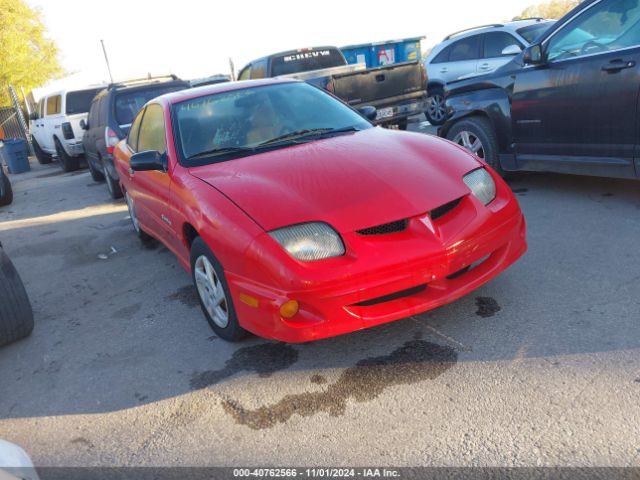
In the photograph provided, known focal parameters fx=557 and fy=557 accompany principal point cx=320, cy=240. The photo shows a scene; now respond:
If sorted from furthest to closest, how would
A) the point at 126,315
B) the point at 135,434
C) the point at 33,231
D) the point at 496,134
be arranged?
the point at 33,231 < the point at 496,134 < the point at 126,315 < the point at 135,434

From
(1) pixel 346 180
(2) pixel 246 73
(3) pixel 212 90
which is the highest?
(3) pixel 212 90

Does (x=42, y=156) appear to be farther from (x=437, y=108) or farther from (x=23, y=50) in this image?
(x=437, y=108)

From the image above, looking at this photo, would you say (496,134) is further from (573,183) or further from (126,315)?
(126,315)

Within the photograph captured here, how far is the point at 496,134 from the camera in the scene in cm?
570

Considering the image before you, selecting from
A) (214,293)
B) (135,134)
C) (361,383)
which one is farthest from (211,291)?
(135,134)

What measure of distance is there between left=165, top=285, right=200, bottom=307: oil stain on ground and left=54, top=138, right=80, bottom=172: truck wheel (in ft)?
34.6

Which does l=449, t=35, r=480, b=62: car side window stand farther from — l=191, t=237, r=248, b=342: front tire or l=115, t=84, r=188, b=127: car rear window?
l=191, t=237, r=248, b=342: front tire

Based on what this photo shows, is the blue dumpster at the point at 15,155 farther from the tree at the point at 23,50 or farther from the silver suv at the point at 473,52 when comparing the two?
the silver suv at the point at 473,52

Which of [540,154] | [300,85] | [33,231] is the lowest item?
[33,231]

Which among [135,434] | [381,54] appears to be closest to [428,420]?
[135,434]

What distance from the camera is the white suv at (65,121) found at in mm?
12492

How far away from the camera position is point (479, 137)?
5902mm

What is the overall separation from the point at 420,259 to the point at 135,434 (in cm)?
163

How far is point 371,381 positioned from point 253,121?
2.15m
